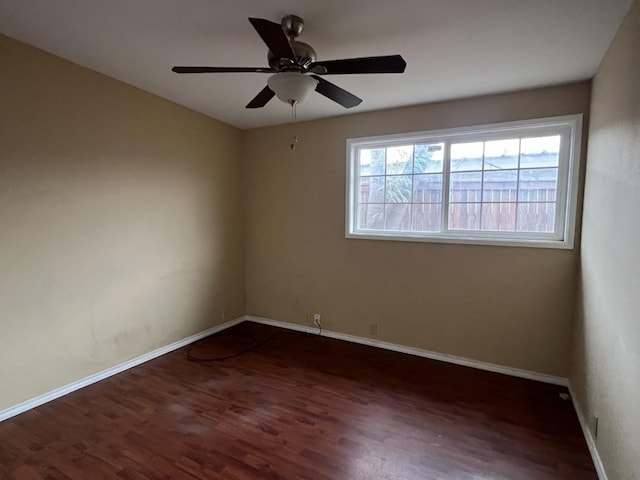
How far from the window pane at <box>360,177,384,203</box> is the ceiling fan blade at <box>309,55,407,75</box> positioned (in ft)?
6.05

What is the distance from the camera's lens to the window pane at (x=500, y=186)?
2918 mm

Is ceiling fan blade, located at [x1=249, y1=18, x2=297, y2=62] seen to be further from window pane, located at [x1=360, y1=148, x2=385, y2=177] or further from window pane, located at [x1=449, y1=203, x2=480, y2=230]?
window pane, located at [x1=449, y1=203, x2=480, y2=230]

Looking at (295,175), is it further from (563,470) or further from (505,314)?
(563,470)

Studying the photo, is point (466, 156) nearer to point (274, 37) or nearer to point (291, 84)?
point (291, 84)

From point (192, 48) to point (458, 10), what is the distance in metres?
1.64

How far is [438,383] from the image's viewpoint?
278cm

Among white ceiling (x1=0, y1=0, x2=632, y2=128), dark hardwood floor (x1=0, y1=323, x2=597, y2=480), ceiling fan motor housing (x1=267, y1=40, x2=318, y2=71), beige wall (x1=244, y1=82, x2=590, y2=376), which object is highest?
white ceiling (x1=0, y1=0, x2=632, y2=128)

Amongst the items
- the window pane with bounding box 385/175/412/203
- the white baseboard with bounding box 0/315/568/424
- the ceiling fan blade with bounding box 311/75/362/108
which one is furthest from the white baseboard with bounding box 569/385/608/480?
the ceiling fan blade with bounding box 311/75/362/108

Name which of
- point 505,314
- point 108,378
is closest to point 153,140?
point 108,378

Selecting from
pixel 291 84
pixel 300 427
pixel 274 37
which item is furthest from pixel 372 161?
pixel 300 427

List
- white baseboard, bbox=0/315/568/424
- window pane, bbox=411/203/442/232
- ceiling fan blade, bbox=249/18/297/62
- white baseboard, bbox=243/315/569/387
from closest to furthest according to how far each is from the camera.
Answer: ceiling fan blade, bbox=249/18/297/62, white baseboard, bbox=0/315/568/424, white baseboard, bbox=243/315/569/387, window pane, bbox=411/203/442/232

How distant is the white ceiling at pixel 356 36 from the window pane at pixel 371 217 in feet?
3.96

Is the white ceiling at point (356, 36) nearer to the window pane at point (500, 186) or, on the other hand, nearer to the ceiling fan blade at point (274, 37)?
the ceiling fan blade at point (274, 37)

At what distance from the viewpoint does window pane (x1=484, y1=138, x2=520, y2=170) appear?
2900mm
